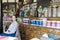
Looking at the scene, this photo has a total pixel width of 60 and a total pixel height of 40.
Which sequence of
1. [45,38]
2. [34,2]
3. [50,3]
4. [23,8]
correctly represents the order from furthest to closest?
[23,8] → [34,2] → [50,3] → [45,38]

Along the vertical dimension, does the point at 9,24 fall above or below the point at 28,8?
below

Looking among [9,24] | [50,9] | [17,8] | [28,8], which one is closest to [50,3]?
[50,9]

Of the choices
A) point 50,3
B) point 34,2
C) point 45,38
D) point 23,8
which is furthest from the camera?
point 23,8

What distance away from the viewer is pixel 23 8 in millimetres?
2875

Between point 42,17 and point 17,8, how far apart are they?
59 centimetres

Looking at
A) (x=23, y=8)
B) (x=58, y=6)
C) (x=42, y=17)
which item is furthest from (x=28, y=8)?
(x=58, y=6)

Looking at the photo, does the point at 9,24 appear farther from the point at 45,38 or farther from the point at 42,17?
the point at 45,38

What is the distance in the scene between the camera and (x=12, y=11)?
9.75ft

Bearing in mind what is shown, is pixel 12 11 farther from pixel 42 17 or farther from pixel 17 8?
pixel 42 17

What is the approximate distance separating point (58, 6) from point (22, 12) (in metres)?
0.77

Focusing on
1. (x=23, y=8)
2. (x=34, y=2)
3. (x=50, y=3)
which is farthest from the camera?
(x=23, y=8)

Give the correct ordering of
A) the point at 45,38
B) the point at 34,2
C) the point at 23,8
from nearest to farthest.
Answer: the point at 45,38, the point at 34,2, the point at 23,8

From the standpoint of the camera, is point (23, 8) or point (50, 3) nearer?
point (50, 3)

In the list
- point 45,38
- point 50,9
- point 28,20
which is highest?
point 50,9
